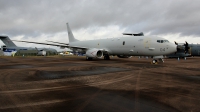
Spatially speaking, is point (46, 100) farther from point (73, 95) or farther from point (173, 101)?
point (173, 101)

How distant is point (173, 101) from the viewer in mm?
4195

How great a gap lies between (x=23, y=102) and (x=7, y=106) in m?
0.37

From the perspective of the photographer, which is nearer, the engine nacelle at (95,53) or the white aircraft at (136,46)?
the white aircraft at (136,46)

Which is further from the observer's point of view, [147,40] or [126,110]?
[147,40]

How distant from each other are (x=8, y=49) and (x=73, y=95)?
5812cm

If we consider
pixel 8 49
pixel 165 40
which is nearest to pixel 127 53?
pixel 165 40

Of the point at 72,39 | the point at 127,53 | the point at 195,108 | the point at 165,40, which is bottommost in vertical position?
the point at 195,108

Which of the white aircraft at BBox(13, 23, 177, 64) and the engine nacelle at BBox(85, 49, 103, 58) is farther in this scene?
the engine nacelle at BBox(85, 49, 103, 58)

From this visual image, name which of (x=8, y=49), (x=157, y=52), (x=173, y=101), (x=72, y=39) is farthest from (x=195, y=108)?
(x=8, y=49)

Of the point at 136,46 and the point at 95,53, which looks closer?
the point at 136,46

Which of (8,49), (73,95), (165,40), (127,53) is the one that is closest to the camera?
(73,95)

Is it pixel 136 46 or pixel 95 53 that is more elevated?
pixel 136 46

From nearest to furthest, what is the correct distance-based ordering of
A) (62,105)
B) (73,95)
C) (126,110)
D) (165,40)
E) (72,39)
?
1. (126,110)
2. (62,105)
3. (73,95)
4. (165,40)
5. (72,39)

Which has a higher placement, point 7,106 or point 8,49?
point 8,49
